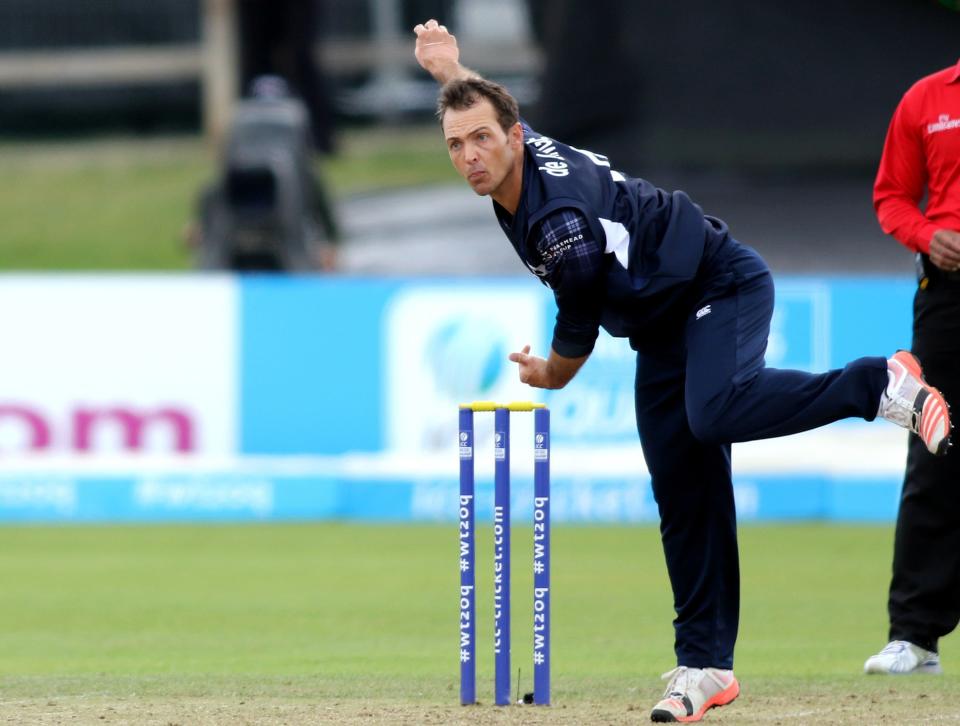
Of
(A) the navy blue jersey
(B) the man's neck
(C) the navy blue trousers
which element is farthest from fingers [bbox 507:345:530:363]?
(B) the man's neck

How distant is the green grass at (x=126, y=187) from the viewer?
19.0 m

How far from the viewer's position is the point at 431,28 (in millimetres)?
5457

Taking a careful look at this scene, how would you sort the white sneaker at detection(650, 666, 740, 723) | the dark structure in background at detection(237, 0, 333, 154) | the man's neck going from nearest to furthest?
1. the man's neck
2. the white sneaker at detection(650, 666, 740, 723)
3. the dark structure in background at detection(237, 0, 333, 154)

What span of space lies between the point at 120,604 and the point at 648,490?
490 centimetres

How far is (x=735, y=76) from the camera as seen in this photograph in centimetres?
1906

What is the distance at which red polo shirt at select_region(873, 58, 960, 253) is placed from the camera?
589 cm

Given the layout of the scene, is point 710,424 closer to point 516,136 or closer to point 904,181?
point 516,136

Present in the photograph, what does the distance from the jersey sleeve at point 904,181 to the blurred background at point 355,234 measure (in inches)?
245

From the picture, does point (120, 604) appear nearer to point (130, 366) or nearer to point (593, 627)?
point (593, 627)

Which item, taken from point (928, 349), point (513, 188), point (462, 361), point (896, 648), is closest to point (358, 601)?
point (896, 648)

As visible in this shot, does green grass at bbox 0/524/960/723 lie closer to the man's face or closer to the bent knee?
the bent knee

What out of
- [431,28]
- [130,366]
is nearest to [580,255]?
[431,28]

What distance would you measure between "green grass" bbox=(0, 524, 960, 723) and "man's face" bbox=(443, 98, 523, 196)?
155 centimetres

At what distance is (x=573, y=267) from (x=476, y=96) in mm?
532
